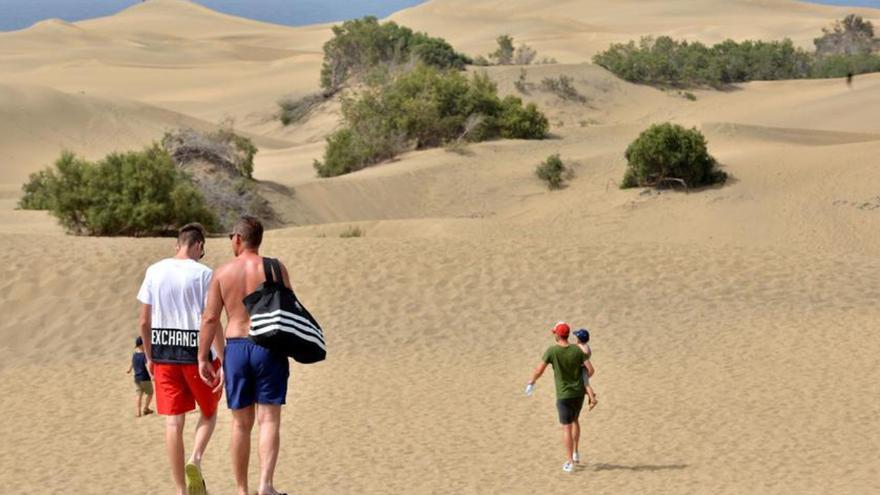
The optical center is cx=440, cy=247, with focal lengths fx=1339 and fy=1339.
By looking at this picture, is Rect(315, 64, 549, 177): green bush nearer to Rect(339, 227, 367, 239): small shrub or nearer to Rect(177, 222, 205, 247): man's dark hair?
Rect(339, 227, 367, 239): small shrub

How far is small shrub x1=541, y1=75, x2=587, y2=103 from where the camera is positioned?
53.4 meters

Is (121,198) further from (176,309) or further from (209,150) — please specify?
(176,309)

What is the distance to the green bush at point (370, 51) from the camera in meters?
59.5

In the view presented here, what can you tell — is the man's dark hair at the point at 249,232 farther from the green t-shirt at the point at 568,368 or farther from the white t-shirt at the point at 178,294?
the green t-shirt at the point at 568,368

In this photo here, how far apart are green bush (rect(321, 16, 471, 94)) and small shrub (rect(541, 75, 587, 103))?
20.1ft

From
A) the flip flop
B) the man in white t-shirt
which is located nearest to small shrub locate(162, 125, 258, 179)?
the man in white t-shirt

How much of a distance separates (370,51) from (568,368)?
5168 centimetres

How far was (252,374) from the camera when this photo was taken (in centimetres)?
736

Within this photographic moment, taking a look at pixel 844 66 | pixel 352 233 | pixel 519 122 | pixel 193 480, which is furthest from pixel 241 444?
pixel 844 66

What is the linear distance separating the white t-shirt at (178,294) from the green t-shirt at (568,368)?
3.20 metres

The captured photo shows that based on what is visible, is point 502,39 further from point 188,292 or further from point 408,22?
point 188,292

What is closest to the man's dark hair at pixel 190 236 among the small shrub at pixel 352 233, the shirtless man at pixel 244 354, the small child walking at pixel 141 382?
the shirtless man at pixel 244 354

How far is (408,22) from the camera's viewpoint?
123562 millimetres

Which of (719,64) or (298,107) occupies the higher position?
(719,64)
